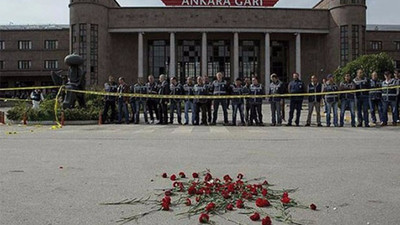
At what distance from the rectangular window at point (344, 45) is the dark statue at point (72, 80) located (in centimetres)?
5048

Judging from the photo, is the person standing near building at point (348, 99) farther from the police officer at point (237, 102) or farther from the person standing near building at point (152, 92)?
the person standing near building at point (152, 92)

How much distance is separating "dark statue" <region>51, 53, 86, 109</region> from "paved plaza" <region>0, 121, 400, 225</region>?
803 centimetres

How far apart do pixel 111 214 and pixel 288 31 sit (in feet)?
211

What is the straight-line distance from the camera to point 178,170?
24.2 feet

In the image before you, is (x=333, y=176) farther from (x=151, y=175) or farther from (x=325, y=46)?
A: (x=325, y=46)

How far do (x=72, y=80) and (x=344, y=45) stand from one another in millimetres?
51480

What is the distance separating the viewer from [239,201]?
495 centimetres

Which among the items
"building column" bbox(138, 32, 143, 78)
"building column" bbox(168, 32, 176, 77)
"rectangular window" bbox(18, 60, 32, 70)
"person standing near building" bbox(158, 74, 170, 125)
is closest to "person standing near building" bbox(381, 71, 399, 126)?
"person standing near building" bbox(158, 74, 170, 125)

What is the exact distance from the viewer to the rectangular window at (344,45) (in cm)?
6339

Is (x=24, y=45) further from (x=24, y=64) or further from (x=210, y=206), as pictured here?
Answer: (x=210, y=206)

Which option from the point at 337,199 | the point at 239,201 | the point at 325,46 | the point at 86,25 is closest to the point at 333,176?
the point at 337,199

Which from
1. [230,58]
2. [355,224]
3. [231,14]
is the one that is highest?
[231,14]

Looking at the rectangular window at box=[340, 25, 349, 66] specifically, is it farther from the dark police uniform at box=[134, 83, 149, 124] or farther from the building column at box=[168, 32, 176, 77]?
the dark police uniform at box=[134, 83, 149, 124]

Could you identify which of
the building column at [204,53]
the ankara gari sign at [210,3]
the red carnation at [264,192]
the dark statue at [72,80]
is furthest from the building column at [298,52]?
the red carnation at [264,192]
